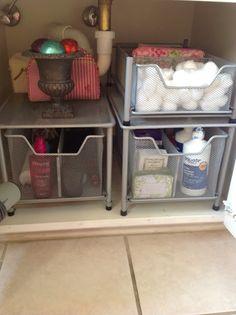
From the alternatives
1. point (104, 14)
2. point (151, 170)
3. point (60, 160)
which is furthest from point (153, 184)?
point (104, 14)

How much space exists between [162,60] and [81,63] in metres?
0.23

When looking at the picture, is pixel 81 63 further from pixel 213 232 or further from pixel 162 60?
pixel 213 232

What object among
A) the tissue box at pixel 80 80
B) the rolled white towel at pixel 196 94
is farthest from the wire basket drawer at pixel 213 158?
the tissue box at pixel 80 80

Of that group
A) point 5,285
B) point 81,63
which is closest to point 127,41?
point 81,63

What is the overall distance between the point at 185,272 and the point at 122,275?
15 centimetres

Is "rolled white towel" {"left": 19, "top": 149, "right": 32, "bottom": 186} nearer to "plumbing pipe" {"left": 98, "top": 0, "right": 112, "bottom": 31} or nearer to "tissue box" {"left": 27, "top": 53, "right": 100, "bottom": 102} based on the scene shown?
"tissue box" {"left": 27, "top": 53, "right": 100, "bottom": 102}

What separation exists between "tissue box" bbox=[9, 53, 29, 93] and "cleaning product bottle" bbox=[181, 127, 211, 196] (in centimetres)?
51

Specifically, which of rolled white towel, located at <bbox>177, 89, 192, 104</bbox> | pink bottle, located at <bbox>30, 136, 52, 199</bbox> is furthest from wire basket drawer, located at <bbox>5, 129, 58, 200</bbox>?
rolled white towel, located at <bbox>177, 89, 192, 104</bbox>

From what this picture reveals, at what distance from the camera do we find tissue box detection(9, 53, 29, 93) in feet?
2.95

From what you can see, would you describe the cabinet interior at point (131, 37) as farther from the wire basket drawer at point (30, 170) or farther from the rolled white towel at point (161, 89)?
the rolled white towel at point (161, 89)

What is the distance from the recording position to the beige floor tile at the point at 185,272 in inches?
25.0

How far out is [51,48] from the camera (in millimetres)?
674

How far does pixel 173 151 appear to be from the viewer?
79 cm

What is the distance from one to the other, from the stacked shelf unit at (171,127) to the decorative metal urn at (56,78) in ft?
0.44
